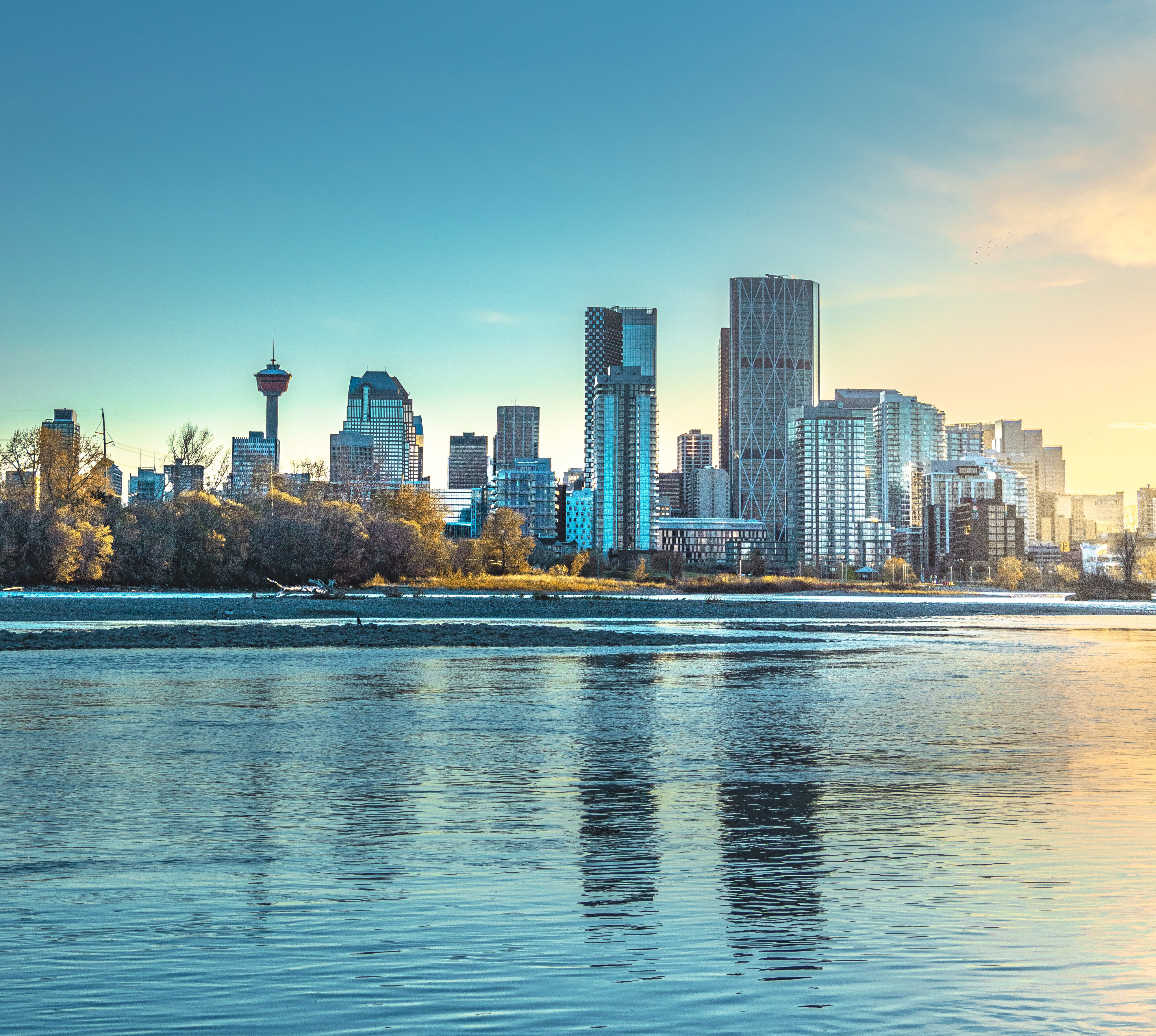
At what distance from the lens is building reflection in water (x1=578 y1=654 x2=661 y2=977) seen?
34.4ft

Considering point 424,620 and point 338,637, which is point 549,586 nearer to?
point 424,620

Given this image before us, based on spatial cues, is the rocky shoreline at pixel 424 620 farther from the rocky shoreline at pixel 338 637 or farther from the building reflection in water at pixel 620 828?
the building reflection in water at pixel 620 828

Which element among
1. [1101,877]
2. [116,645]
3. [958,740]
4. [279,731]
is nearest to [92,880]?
[1101,877]

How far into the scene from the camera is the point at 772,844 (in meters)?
14.0

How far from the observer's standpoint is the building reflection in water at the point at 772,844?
9984 mm

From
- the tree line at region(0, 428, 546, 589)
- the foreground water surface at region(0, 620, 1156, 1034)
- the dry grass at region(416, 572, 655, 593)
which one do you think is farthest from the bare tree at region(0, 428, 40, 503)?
the foreground water surface at region(0, 620, 1156, 1034)

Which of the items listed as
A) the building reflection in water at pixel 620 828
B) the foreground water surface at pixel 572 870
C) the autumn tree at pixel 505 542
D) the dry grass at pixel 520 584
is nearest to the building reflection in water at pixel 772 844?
the foreground water surface at pixel 572 870

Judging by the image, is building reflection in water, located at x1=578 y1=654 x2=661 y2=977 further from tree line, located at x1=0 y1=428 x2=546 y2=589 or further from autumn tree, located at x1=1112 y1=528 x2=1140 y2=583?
autumn tree, located at x1=1112 y1=528 x2=1140 y2=583

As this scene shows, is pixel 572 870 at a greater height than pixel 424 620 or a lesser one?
greater

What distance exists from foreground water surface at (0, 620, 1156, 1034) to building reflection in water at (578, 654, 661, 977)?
0.06 m

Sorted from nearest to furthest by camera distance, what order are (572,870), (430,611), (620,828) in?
(572,870)
(620,828)
(430,611)

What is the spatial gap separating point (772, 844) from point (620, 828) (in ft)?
6.60

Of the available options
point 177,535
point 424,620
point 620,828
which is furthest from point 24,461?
point 620,828

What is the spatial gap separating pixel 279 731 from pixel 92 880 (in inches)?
481
